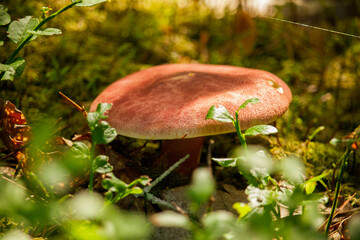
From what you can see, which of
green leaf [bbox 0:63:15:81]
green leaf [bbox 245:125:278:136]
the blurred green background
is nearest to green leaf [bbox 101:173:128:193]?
green leaf [bbox 245:125:278:136]

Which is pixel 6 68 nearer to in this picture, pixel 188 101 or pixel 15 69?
pixel 15 69

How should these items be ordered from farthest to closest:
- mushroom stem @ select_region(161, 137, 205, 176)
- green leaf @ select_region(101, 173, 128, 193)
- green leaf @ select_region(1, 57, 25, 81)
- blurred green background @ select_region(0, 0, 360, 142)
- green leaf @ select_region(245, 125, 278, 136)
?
blurred green background @ select_region(0, 0, 360, 142)
mushroom stem @ select_region(161, 137, 205, 176)
green leaf @ select_region(1, 57, 25, 81)
green leaf @ select_region(245, 125, 278, 136)
green leaf @ select_region(101, 173, 128, 193)

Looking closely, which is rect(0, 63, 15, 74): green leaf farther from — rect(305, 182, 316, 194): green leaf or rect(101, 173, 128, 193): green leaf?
rect(305, 182, 316, 194): green leaf

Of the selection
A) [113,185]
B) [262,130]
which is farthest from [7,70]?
[262,130]

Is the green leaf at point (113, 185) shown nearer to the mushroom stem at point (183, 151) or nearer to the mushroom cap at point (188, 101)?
the mushroom cap at point (188, 101)

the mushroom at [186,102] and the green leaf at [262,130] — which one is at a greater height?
the green leaf at [262,130]

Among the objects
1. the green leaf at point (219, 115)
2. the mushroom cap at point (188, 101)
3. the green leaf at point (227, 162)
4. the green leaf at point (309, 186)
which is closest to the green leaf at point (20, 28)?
the mushroom cap at point (188, 101)

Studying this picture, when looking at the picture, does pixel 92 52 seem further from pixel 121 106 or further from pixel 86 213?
pixel 86 213
